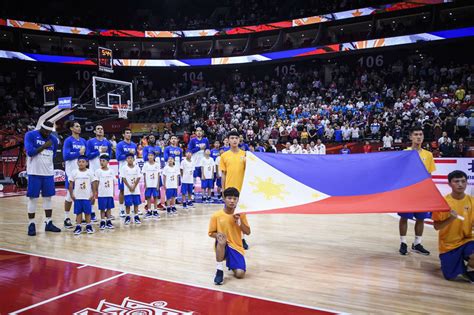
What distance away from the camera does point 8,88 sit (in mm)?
28766

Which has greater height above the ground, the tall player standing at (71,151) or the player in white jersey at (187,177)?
the tall player standing at (71,151)

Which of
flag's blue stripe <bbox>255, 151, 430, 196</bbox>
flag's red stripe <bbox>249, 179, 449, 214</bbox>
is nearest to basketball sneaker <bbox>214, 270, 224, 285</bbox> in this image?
flag's red stripe <bbox>249, 179, 449, 214</bbox>

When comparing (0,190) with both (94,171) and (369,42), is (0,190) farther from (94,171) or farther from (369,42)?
(369,42)

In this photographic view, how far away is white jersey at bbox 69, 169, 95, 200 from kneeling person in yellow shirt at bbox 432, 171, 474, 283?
226 inches

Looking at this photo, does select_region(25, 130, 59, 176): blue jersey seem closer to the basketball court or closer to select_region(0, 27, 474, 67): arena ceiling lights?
the basketball court

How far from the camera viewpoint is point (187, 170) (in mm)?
9453

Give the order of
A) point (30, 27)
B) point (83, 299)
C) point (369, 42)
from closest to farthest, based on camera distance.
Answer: point (83, 299) < point (369, 42) < point (30, 27)

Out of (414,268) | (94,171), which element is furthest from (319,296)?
(94,171)

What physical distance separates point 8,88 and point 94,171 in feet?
89.7

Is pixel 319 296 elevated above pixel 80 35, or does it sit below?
below

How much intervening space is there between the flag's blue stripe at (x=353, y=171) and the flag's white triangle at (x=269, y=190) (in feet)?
0.33

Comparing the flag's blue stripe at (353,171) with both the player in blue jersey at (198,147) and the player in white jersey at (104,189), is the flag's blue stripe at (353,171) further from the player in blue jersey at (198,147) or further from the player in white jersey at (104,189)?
the player in blue jersey at (198,147)

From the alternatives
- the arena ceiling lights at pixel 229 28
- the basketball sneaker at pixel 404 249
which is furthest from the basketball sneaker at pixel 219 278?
the arena ceiling lights at pixel 229 28

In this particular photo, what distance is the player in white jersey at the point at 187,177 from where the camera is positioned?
31.0ft
